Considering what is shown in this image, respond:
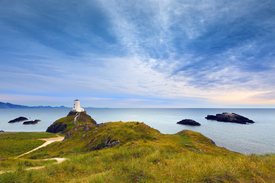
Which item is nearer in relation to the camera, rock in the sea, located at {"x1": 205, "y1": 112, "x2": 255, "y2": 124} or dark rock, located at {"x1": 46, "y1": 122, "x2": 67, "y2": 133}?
dark rock, located at {"x1": 46, "y1": 122, "x2": 67, "y2": 133}

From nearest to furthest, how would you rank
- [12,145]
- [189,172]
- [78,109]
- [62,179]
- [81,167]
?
[189,172], [62,179], [81,167], [12,145], [78,109]

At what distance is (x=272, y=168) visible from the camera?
9.34 metres

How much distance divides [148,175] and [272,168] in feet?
30.5

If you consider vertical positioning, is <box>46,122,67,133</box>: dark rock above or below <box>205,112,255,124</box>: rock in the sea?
below

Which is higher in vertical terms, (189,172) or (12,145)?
(189,172)

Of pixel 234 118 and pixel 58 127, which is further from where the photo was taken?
pixel 234 118

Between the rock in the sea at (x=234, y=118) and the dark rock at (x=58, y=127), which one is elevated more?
the rock in the sea at (x=234, y=118)

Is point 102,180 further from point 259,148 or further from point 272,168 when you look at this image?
point 259,148

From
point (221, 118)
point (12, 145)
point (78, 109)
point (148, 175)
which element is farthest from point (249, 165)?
point (221, 118)

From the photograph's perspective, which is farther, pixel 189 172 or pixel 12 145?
pixel 12 145

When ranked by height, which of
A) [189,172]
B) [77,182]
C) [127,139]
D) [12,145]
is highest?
[189,172]

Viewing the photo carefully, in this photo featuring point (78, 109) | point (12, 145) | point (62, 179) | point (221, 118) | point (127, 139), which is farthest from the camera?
point (221, 118)

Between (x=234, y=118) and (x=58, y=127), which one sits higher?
(x=234, y=118)

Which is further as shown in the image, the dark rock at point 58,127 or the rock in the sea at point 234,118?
the rock in the sea at point 234,118
